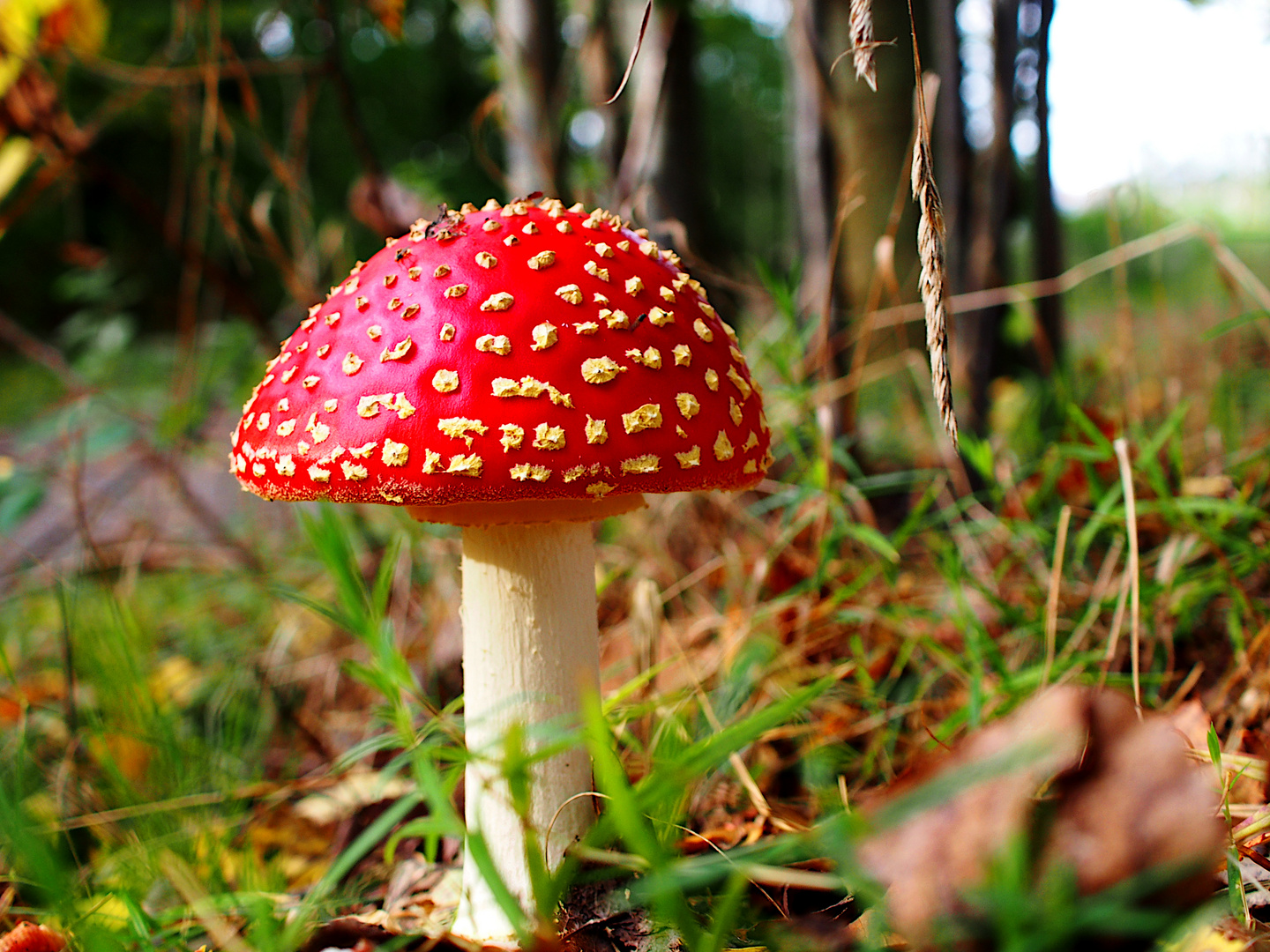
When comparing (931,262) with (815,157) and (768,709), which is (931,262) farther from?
(815,157)

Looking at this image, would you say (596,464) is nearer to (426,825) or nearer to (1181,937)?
(426,825)

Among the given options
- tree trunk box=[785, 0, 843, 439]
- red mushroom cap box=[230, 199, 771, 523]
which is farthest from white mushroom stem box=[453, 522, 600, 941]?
tree trunk box=[785, 0, 843, 439]

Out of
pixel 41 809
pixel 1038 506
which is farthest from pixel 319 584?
pixel 1038 506

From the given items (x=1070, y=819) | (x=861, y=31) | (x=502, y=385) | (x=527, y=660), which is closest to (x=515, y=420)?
(x=502, y=385)

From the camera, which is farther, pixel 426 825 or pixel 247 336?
pixel 247 336

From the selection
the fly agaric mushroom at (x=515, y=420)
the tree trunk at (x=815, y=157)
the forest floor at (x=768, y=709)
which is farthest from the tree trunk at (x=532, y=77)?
the fly agaric mushroom at (x=515, y=420)

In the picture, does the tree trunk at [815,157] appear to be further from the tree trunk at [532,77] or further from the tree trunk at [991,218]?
the tree trunk at [532,77]
